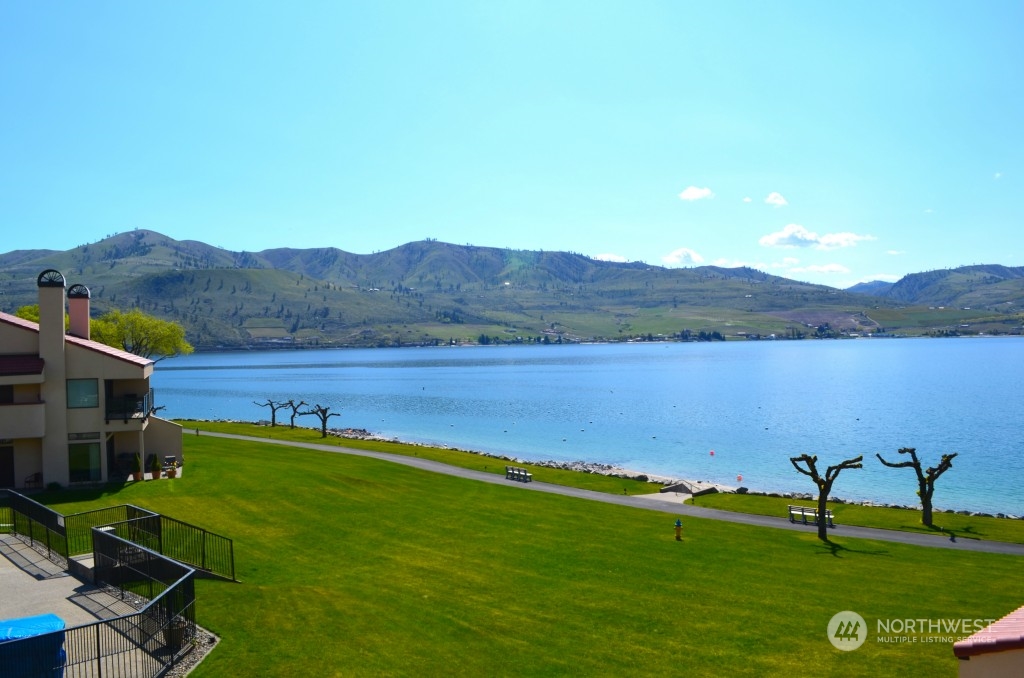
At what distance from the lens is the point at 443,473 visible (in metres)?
50.6

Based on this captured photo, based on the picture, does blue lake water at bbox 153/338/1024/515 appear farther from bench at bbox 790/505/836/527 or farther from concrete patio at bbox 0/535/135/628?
concrete patio at bbox 0/535/135/628

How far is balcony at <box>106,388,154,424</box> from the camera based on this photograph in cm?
3691

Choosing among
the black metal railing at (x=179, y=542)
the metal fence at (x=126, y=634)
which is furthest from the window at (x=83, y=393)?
the metal fence at (x=126, y=634)

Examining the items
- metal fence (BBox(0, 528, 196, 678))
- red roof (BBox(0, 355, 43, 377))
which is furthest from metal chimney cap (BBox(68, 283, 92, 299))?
metal fence (BBox(0, 528, 196, 678))

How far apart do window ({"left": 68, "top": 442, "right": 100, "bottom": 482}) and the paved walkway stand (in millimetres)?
22141

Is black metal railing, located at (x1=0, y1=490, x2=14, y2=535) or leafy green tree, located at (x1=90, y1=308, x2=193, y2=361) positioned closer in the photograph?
black metal railing, located at (x1=0, y1=490, x2=14, y2=535)

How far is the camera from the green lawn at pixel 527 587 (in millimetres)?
16875

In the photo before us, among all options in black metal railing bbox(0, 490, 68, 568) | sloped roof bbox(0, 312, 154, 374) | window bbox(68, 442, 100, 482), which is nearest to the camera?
black metal railing bbox(0, 490, 68, 568)

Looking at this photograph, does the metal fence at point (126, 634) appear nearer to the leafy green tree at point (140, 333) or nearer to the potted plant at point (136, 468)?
the potted plant at point (136, 468)

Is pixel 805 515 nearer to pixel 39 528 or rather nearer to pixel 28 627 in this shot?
pixel 39 528

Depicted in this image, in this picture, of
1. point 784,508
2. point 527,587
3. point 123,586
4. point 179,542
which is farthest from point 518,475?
point 123,586

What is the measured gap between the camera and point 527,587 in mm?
22984

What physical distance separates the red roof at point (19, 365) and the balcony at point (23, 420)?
1.57 m

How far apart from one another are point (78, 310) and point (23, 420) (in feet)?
33.1
